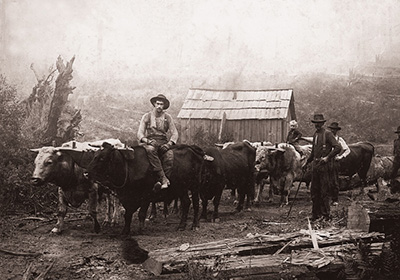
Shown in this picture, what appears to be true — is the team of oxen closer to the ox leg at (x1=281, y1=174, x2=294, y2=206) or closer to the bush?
the ox leg at (x1=281, y1=174, x2=294, y2=206)

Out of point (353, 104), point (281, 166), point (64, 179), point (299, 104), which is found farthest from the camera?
point (299, 104)

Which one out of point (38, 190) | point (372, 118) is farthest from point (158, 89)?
point (38, 190)

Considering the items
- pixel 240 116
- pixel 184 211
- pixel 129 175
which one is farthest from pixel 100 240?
pixel 240 116

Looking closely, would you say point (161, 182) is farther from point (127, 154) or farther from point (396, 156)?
point (396, 156)

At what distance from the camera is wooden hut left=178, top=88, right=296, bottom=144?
22.4 metres

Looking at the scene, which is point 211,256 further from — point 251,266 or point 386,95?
point 386,95

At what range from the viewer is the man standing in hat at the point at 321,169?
9.02 meters

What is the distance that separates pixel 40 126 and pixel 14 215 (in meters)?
3.51

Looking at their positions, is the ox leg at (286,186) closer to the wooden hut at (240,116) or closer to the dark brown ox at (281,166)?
the dark brown ox at (281,166)

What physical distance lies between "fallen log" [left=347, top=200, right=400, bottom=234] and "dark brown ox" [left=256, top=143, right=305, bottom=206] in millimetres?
5662

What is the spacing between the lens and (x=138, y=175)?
8.26 m

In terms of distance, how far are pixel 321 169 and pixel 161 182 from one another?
3.35 m

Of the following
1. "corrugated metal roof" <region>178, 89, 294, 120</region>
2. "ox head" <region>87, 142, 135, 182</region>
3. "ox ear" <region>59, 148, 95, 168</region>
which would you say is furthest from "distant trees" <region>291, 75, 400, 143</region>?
"ox ear" <region>59, 148, 95, 168</region>

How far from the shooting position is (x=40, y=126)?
1255 centimetres
